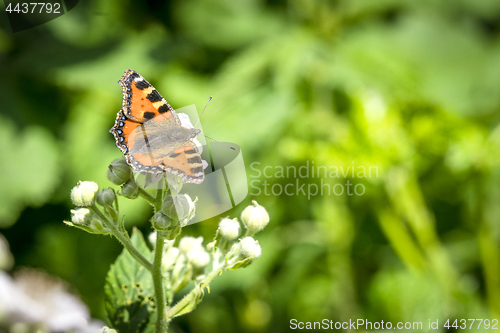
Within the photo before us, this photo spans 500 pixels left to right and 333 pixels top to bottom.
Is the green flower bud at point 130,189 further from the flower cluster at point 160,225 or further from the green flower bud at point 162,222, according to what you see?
the green flower bud at point 162,222

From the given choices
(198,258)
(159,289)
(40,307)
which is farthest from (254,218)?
(40,307)

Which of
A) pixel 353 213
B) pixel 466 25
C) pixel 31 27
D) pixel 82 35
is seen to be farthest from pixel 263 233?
pixel 466 25

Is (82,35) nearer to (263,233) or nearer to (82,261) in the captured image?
(82,261)

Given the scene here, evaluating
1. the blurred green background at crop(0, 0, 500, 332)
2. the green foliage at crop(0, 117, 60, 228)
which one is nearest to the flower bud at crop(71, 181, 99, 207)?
the blurred green background at crop(0, 0, 500, 332)

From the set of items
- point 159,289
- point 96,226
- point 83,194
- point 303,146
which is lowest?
point 303,146

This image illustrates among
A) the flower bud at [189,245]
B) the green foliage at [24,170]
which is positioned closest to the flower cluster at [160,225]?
the flower bud at [189,245]

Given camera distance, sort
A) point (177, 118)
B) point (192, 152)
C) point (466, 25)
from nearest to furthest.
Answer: point (192, 152) < point (177, 118) < point (466, 25)

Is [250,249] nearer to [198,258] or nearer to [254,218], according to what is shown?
[254,218]
